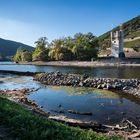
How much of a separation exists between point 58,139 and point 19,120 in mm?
3045

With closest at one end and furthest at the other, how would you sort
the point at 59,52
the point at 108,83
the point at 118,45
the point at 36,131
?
the point at 36,131
the point at 108,83
the point at 118,45
the point at 59,52

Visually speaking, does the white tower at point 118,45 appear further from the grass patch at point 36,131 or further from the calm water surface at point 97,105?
the grass patch at point 36,131

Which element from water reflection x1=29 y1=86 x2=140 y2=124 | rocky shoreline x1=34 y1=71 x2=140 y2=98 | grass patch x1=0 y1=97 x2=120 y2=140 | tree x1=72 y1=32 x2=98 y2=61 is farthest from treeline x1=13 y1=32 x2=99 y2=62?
grass patch x1=0 y1=97 x2=120 y2=140

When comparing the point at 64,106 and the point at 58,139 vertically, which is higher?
the point at 58,139

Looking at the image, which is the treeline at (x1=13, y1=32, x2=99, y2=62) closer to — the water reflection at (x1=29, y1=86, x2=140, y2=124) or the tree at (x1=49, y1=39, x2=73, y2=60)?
the tree at (x1=49, y1=39, x2=73, y2=60)

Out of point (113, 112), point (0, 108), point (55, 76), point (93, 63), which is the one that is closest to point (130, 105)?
point (113, 112)

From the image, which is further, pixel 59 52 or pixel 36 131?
pixel 59 52

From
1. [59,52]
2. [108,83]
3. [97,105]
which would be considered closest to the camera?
[97,105]

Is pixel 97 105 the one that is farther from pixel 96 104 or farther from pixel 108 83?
pixel 108 83

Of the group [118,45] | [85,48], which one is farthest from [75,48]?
[118,45]

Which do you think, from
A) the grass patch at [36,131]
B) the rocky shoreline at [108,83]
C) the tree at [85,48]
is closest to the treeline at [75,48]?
the tree at [85,48]

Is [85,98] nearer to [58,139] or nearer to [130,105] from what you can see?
[130,105]

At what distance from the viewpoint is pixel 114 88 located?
5034cm

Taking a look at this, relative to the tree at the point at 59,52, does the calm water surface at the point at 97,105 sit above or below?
below
